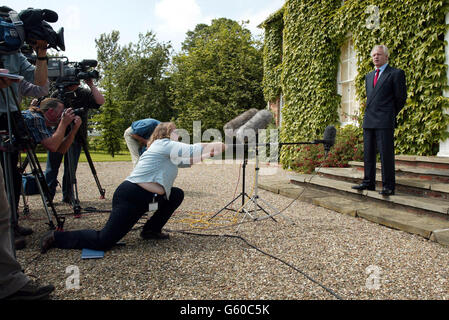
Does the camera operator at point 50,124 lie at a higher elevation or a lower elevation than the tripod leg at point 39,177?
higher

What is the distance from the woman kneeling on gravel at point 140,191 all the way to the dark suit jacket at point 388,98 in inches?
110

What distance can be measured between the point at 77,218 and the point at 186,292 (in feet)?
8.73

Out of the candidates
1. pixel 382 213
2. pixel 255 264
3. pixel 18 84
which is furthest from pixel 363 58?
pixel 18 84

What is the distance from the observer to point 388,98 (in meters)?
4.52

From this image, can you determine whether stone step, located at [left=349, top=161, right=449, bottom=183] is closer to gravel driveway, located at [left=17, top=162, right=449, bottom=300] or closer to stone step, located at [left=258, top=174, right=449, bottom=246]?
stone step, located at [left=258, top=174, right=449, bottom=246]

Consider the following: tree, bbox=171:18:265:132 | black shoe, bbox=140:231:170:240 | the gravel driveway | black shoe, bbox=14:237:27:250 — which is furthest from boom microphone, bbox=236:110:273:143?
tree, bbox=171:18:265:132

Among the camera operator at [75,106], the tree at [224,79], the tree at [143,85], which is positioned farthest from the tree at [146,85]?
the camera operator at [75,106]

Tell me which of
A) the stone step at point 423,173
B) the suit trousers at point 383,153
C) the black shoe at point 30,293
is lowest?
the black shoe at point 30,293

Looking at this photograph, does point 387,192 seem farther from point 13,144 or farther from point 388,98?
point 13,144

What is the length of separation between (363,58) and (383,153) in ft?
11.1

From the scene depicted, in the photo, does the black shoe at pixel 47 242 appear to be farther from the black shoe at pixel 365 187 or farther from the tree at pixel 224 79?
the tree at pixel 224 79

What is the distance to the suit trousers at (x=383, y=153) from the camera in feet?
14.7

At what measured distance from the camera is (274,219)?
14.2 ft
